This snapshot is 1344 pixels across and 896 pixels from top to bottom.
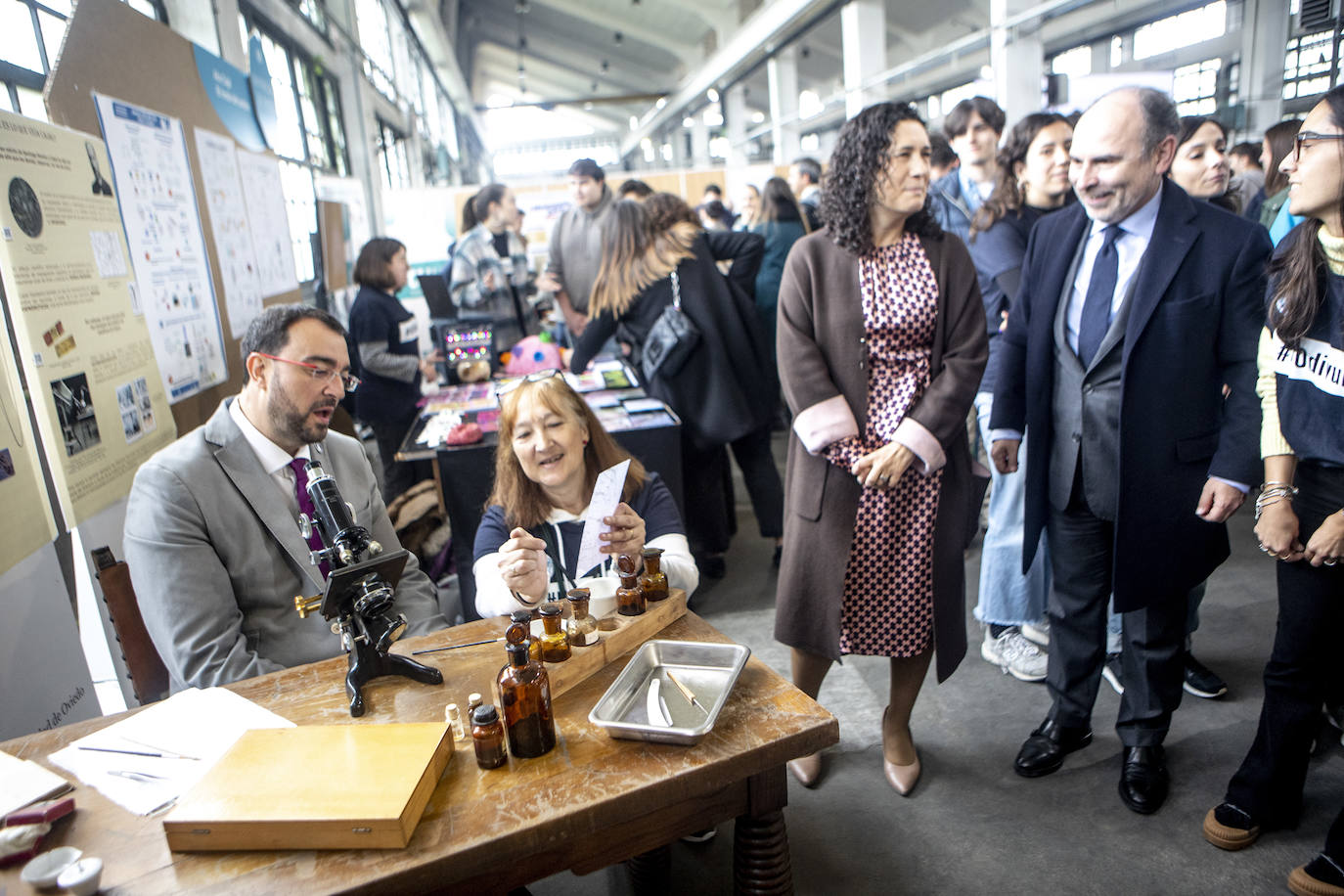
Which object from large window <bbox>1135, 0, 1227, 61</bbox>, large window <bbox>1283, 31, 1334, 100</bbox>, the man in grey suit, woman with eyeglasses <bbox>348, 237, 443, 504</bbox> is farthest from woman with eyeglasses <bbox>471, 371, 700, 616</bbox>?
large window <bbox>1135, 0, 1227, 61</bbox>

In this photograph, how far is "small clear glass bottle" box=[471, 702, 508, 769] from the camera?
43.8 inches

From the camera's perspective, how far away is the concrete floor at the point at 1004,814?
1.82m

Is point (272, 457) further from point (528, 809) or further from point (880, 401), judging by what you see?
point (880, 401)

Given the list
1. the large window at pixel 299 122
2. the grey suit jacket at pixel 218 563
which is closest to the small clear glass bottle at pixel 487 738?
the grey suit jacket at pixel 218 563

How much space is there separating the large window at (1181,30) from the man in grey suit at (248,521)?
4643 mm

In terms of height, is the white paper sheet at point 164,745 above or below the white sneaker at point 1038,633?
above

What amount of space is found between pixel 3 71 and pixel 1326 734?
4.21 metres

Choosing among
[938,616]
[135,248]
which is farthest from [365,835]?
[135,248]

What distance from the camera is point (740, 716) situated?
48.3 inches

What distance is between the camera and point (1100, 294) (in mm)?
1863

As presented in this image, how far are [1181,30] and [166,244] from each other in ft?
18.0

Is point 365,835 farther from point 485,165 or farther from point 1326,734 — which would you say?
point 485,165

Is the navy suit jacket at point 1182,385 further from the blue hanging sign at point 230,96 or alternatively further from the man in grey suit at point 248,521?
the blue hanging sign at point 230,96

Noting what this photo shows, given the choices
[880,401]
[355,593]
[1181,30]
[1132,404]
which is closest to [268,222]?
[355,593]
